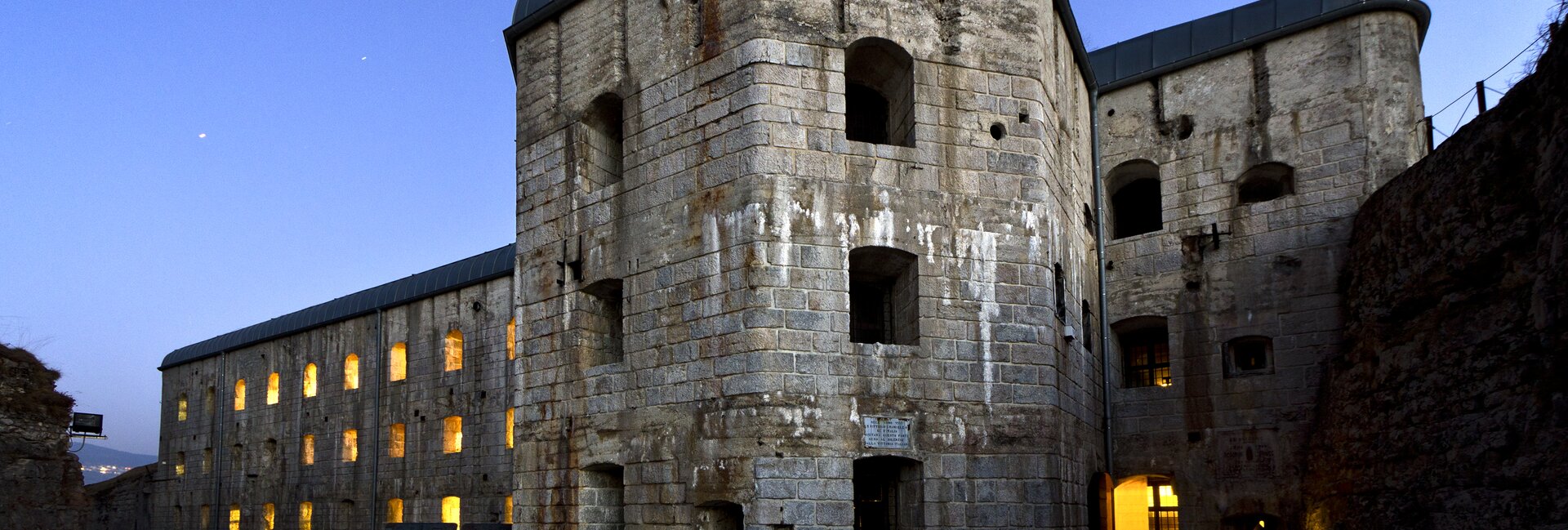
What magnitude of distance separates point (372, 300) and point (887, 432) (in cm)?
2227

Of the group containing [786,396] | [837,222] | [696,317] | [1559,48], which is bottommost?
[786,396]

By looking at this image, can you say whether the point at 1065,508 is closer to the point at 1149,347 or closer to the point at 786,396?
the point at 786,396

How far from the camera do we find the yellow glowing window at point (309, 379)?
34562 millimetres

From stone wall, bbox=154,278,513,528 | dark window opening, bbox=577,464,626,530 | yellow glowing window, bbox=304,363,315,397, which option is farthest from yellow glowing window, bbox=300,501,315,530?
dark window opening, bbox=577,464,626,530

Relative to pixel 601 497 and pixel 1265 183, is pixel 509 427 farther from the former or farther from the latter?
pixel 1265 183

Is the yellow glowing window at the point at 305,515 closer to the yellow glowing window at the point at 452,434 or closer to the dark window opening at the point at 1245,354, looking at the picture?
the yellow glowing window at the point at 452,434

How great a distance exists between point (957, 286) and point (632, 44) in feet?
16.8

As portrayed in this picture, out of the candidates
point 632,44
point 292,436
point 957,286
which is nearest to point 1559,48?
point 957,286

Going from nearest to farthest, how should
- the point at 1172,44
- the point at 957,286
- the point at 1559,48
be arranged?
the point at 1559,48 < the point at 957,286 < the point at 1172,44

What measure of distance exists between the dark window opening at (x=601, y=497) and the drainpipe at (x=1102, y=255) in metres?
7.22

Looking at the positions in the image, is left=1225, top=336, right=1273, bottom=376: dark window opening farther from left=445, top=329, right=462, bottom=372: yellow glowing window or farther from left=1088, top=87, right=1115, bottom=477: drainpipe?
left=445, top=329, right=462, bottom=372: yellow glowing window

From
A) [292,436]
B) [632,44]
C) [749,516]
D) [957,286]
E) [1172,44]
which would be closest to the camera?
[749,516]

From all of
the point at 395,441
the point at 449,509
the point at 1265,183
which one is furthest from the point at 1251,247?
the point at 395,441

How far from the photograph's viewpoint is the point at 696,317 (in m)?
14.4
